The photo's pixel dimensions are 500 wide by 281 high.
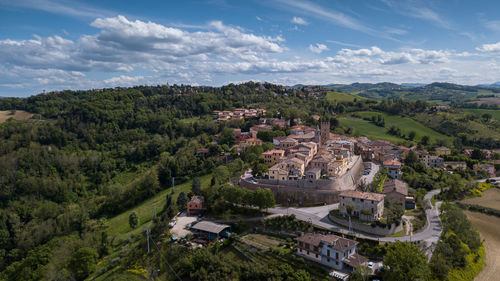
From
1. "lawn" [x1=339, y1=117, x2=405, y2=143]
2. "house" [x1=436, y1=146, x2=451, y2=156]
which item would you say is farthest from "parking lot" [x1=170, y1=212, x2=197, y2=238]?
"house" [x1=436, y1=146, x2=451, y2=156]

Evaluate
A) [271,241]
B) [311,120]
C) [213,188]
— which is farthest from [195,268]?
[311,120]

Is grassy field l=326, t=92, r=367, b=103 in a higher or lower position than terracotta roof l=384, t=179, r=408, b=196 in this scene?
higher

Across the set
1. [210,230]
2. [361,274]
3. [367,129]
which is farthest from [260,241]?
[367,129]

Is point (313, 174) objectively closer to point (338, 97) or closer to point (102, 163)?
point (102, 163)

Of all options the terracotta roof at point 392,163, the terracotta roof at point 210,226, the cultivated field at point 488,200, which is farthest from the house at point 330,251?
the cultivated field at point 488,200

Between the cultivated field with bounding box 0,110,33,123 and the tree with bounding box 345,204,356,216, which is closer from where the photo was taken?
the tree with bounding box 345,204,356,216

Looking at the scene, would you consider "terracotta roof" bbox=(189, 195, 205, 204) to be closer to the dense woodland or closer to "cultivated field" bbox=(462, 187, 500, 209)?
the dense woodland
